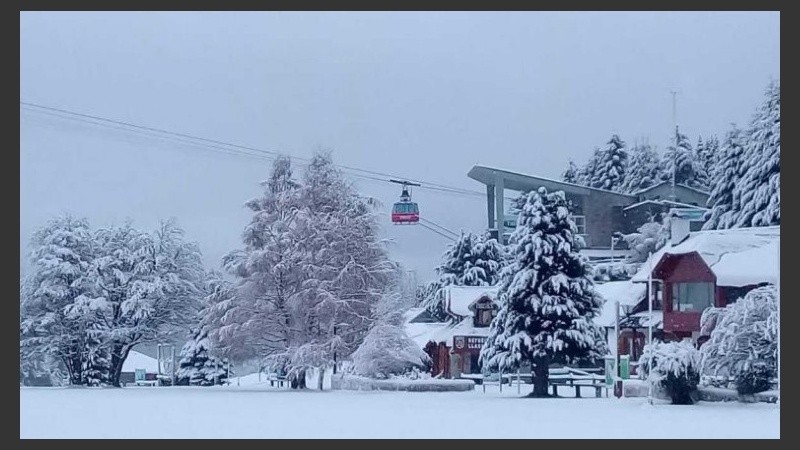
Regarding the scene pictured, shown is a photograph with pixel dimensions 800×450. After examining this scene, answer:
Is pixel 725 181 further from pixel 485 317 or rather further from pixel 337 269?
pixel 337 269

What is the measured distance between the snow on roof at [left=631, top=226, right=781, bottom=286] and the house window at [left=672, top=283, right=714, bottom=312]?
71 centimetres

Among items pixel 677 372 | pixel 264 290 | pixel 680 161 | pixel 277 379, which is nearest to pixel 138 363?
pixel 277 379

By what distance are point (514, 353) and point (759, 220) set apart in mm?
6784

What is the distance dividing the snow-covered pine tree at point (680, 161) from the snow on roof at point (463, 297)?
5517mm

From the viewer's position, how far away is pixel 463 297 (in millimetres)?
32656

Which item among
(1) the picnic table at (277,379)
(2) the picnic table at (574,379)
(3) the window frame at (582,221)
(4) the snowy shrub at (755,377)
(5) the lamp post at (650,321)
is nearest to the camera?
(4) the snowy shrub at (755,377)

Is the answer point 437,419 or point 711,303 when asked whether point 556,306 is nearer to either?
point 711,303

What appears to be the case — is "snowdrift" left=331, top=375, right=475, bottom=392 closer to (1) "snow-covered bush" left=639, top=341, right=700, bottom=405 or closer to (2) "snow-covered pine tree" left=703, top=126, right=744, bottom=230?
(1) "snow-covered bush" left=639, top=341, right=700, bottom=405

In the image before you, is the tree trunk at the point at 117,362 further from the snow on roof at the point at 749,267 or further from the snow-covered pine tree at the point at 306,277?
the snow on roof at the point at 749,267

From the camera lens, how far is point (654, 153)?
97.7 ft

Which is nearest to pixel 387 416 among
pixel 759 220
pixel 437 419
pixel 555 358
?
pixel 437 419

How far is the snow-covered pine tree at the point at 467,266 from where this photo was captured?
31.2 meters

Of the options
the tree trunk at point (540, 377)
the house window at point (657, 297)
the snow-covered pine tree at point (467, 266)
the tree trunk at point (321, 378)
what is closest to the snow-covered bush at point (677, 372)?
the tree trunk at point (540, 377)

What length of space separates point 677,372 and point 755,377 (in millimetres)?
1595
